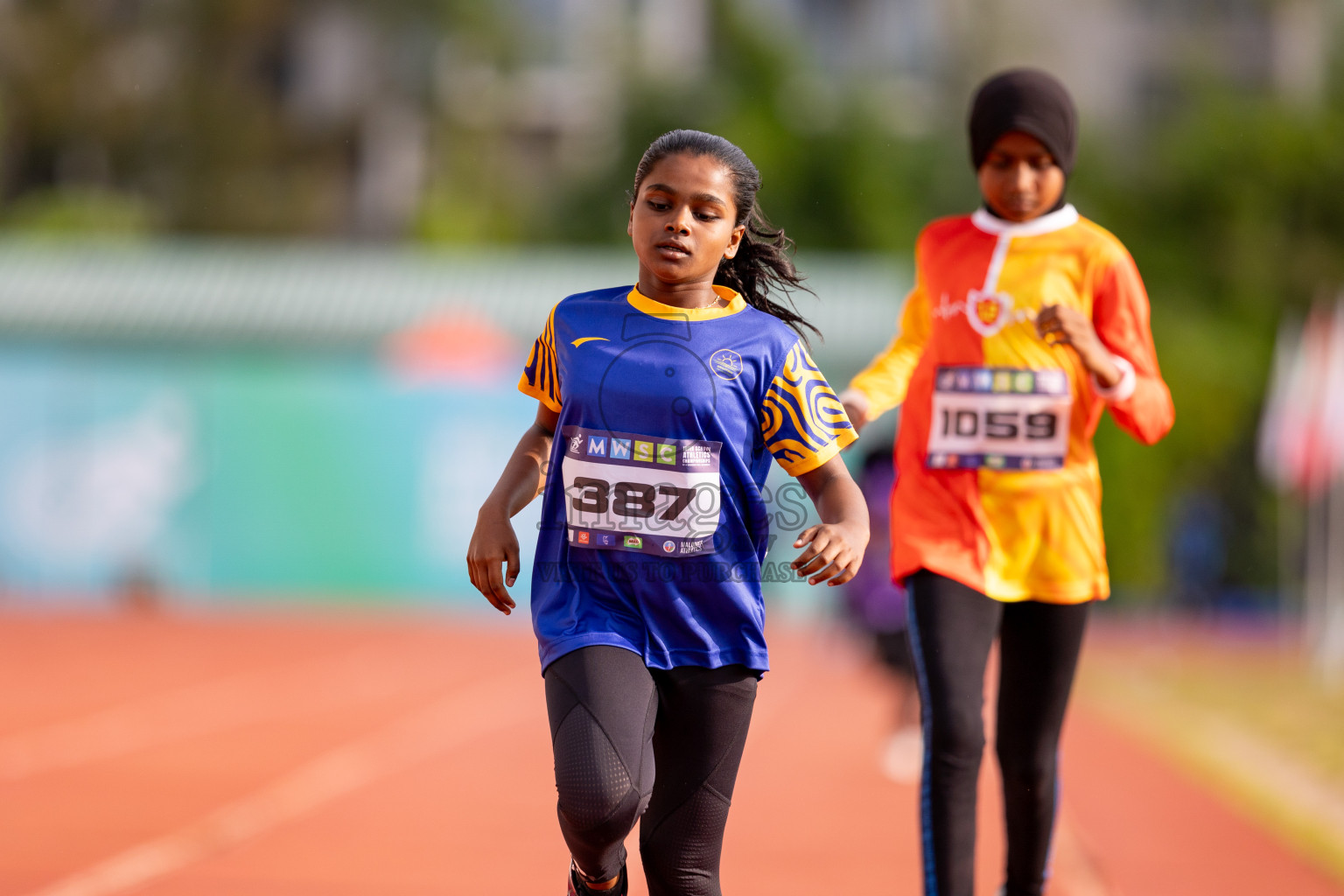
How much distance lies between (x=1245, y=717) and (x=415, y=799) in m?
7.81

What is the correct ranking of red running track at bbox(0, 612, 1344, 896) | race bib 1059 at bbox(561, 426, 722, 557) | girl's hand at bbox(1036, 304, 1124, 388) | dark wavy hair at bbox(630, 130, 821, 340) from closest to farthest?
race bib 1059 at bbox(561, 426, 722, 557)
dark wavy hair at bbox(630, 130, 821, 340)
girl's hand at bbox(1036, 304, 1124, 388)
red running track at bbox(0, 612, 1344, 896)

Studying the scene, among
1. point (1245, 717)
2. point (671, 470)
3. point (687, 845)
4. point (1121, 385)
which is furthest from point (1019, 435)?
point (1245, 717)

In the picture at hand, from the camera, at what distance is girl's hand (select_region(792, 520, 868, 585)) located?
3.31 metres

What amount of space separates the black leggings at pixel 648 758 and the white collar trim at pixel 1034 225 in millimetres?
1576

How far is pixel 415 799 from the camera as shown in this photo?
8.15 m

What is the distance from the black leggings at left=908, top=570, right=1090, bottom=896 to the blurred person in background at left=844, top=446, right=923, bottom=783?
5.05 metres

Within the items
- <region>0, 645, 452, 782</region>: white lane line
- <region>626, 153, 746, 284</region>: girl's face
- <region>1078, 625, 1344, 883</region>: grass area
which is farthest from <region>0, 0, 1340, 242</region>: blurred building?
<region>626, 153, 746, 284</region>: girl's face

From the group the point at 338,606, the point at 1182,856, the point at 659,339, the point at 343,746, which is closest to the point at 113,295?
the point at 338,606

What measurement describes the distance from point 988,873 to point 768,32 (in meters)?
36.8

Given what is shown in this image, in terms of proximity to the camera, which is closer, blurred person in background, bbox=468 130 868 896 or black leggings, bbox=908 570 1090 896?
blurred person in background, bbox=468 130 868 896

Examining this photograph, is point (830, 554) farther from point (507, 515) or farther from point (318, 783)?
point (318, 783)

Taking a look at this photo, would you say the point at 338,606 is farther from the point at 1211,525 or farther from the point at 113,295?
the point at 1211,525

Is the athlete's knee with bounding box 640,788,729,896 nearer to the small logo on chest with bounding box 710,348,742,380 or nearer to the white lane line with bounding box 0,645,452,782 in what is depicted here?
the small logo on chest with bounding box 710,348,742,380

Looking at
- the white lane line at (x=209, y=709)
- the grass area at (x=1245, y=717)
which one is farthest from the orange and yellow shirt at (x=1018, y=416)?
the white lane line at (x=209, y=709)
